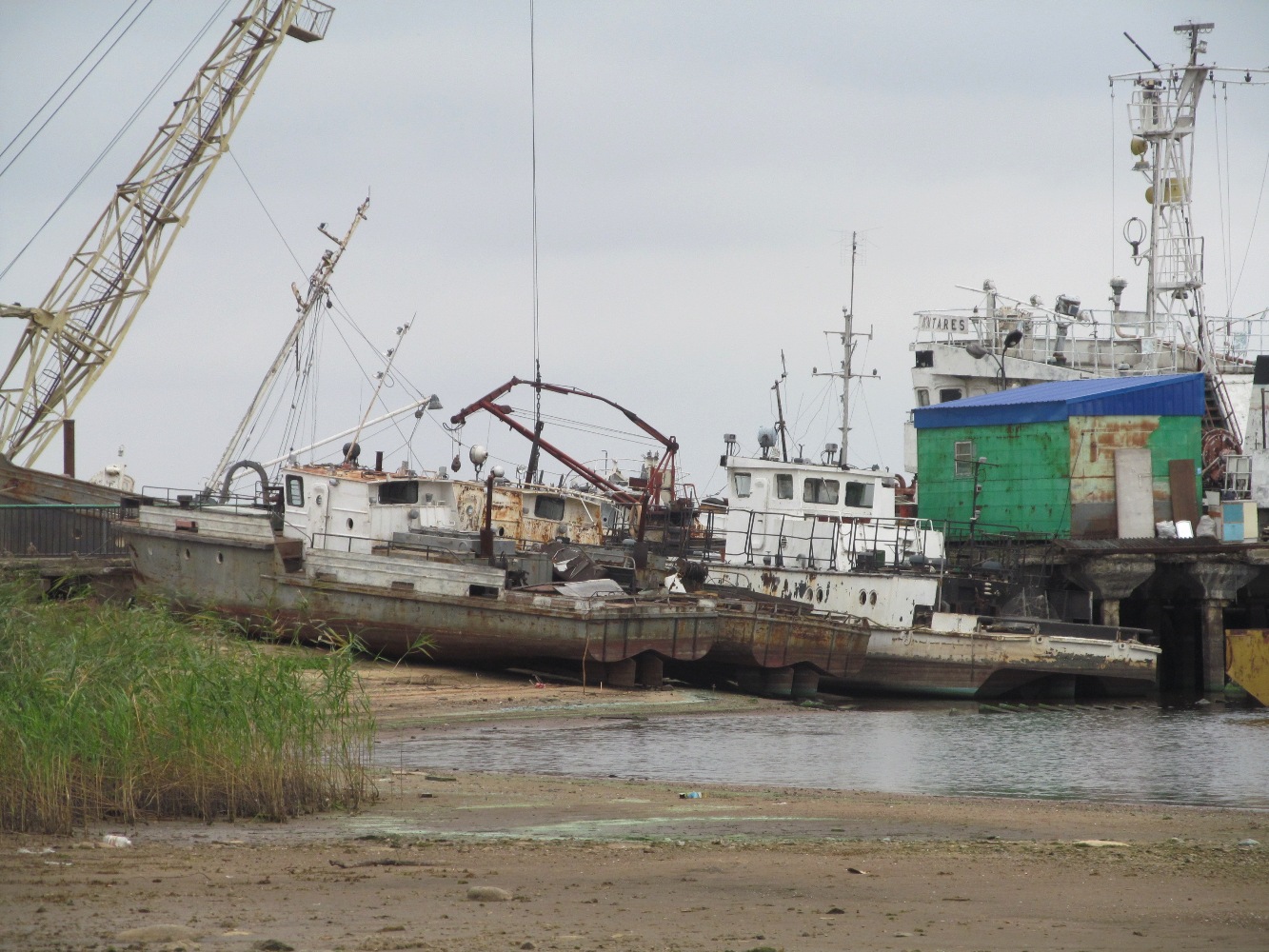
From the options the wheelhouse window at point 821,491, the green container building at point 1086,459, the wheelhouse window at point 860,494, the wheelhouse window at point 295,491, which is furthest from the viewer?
the green container building at point 1086,459

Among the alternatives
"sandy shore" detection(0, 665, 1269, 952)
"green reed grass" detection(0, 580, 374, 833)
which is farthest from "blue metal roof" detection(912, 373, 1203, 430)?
"green reed grass" detection(0, 580, 374, 833)

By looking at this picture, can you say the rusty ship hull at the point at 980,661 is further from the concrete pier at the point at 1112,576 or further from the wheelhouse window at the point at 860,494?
the wheelhouse window at the point at 860,494

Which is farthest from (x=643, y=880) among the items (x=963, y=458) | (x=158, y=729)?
(x=963, y=458)

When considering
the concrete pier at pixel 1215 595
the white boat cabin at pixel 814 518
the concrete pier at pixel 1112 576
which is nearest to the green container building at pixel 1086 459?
the concrete pier at pixel 1112 576

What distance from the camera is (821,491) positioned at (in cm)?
3372

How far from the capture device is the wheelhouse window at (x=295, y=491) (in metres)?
32.3

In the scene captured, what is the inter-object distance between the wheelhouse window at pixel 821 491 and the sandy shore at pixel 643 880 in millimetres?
19602

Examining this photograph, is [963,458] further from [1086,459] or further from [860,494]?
[860,494]

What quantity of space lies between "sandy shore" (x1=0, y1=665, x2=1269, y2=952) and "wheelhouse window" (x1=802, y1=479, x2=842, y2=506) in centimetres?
1960

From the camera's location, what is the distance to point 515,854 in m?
10.4

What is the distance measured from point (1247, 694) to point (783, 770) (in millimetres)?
20236

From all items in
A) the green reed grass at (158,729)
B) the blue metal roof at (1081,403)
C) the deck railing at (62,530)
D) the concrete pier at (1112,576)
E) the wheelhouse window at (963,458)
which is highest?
the blue metal roof at (1081,403)

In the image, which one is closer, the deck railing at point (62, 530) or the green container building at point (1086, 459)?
the deck railing at point (62, 530)

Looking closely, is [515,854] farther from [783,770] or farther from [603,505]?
[603,505]
